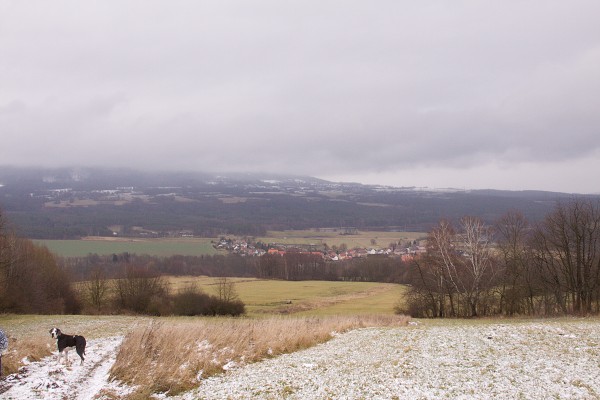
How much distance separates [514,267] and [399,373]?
34993mm

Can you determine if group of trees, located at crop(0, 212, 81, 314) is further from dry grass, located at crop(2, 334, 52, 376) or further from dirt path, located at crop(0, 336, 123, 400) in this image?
dirt path, located at crop(0, 336, 123, 400)

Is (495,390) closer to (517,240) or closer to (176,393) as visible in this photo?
(176,393)

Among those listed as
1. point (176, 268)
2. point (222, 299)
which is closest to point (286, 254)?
point (176, 268)

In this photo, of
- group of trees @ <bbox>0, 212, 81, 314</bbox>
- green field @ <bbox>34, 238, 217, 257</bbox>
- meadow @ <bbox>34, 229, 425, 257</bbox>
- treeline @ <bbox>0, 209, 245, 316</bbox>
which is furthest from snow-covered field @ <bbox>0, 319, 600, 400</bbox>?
green field @ <bbox>34, 238, 217, 257</bbox>

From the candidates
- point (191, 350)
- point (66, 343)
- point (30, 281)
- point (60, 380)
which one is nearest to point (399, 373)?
point (191, 350)

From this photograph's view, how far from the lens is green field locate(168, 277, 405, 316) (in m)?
55.5

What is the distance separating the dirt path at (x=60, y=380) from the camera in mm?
12344

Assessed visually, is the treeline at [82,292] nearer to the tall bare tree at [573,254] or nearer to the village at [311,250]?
the tall bare tree at [573,254]

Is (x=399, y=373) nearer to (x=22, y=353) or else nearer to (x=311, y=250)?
(x=22, y=353)

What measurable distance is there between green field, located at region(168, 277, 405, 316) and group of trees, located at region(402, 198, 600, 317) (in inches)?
384

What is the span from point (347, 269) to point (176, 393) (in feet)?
318

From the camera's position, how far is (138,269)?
215 feet

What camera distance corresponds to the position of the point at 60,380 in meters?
13.4

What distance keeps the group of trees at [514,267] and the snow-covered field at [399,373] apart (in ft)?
75.9
